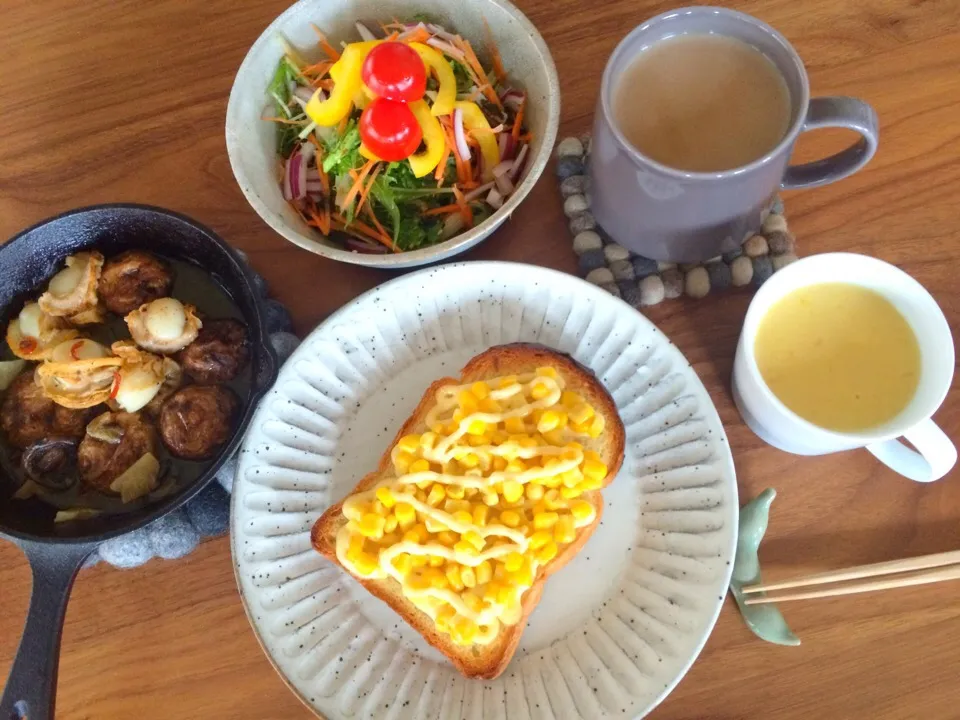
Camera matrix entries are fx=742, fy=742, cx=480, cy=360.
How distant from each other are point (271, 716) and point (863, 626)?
3.01ft

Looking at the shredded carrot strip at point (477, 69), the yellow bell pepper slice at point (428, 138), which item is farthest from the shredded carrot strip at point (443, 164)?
the shredded carrot strip at point (477, 69)

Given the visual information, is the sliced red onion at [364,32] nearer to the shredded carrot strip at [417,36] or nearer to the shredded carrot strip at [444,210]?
the shredded carrot strip at [417,36]

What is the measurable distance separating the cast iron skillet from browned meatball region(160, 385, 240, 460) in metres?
0.04

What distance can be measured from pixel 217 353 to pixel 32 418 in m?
0.30

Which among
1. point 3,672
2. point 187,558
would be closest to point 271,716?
point 187,558

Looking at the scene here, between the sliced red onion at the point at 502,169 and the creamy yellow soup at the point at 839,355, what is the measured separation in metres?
0.46

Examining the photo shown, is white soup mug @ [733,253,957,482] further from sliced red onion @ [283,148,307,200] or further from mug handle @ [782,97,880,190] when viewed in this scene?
sliced red onion @ [283,148,307,200]

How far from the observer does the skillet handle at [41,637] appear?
3.04 ft

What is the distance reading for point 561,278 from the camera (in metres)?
1.16

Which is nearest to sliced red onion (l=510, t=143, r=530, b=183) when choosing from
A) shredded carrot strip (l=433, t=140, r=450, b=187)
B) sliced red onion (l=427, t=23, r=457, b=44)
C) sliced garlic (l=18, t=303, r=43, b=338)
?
shredded carrot strip (l=433, t=140, r=450, b=187)

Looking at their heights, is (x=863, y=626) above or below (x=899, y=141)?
below

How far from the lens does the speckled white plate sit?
41.9 inches

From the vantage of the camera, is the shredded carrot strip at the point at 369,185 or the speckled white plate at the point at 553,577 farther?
the shredded carrot strip at the point at 369,185

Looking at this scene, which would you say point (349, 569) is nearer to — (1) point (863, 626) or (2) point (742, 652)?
(2) point (742, 652)
